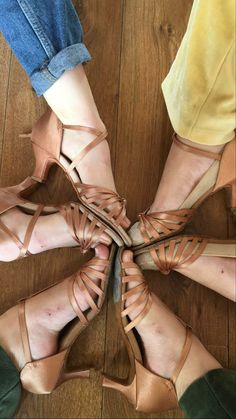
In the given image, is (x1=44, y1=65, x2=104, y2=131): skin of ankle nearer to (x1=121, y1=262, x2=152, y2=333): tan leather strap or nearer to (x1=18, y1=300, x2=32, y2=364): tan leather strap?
(x1=121, y1=262, x2=152, y2=333): tan leather strap

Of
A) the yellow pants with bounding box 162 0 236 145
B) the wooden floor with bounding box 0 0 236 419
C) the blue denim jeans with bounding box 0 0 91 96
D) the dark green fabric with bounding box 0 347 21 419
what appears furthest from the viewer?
the wooden floor with bounding box 0 0 236 419

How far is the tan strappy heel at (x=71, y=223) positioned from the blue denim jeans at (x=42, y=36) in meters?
0.24

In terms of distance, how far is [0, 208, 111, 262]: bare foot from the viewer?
29.8 inches

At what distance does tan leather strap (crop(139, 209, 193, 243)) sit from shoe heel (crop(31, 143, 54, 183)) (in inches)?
8.8

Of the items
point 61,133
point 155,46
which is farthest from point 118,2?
point 61,133

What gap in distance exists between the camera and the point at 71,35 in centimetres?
64

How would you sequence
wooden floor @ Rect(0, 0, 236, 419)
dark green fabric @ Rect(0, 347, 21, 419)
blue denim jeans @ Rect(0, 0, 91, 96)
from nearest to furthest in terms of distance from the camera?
1. blue denim jeans @ Rect(0, 0, 91, 96)
2. dark green fabric @ Rect(0, 347, 21, 419)
3. wooden floor @ Rect(0, 0, 236, 419)

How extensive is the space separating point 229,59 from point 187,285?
48 centimetres

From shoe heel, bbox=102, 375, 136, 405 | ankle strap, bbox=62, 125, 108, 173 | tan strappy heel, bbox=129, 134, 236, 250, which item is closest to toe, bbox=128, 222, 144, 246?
tan strappy heel, bbox=129, 134, 236, 250

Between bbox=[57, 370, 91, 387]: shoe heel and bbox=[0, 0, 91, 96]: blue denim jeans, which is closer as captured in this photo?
bbox=[0, 0, 91, 96]: blue denim jeans

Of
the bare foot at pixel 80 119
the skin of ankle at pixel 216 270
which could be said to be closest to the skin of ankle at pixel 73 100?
the bare foot at pixel 80 119

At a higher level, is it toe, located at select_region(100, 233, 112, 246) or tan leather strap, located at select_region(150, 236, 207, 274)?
toe, located at select_region(100, 233, 112, 246)

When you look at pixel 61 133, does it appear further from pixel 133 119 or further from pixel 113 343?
pixel 113 343

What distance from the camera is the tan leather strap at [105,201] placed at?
727 millimetres
